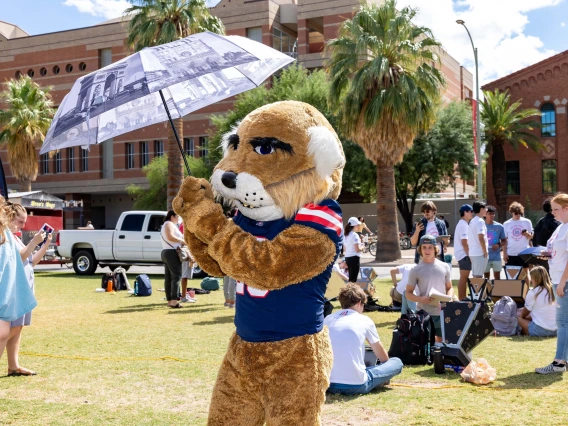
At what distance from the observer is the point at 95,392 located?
579 cm

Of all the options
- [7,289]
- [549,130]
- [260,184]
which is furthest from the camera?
[549,130]

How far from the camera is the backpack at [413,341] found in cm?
680

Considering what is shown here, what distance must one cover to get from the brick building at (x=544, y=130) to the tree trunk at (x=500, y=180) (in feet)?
4.07

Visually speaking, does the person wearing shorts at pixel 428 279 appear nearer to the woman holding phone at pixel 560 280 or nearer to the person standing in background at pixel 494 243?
the woman holding phone at pixel 560 280

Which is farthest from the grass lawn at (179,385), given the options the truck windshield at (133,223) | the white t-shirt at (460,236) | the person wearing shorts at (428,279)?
the truck windshield at (133,223)

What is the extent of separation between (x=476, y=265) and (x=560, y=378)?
15.0ft

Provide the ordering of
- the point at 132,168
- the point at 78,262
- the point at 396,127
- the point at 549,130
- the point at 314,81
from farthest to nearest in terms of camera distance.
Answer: the point at 132,168 < the point at 549,130 < the point at 314,81 < the point at 396,127 < the point at 78,262

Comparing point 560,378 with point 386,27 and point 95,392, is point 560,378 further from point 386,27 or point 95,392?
point 386,27

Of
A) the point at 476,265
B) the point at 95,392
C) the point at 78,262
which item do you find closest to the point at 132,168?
the point at 78,262

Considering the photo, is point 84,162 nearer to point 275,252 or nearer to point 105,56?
point 105,56

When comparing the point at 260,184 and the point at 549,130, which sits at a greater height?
the point at 549,130

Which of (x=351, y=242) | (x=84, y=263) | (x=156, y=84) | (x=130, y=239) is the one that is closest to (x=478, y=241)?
(x=351, y=242)

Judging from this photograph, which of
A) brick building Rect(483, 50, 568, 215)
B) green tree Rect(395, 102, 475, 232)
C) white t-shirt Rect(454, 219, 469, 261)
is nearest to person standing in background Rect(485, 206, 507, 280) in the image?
white t-shirt Rect(454, 219, 469, 261)

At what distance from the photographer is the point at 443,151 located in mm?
34125
